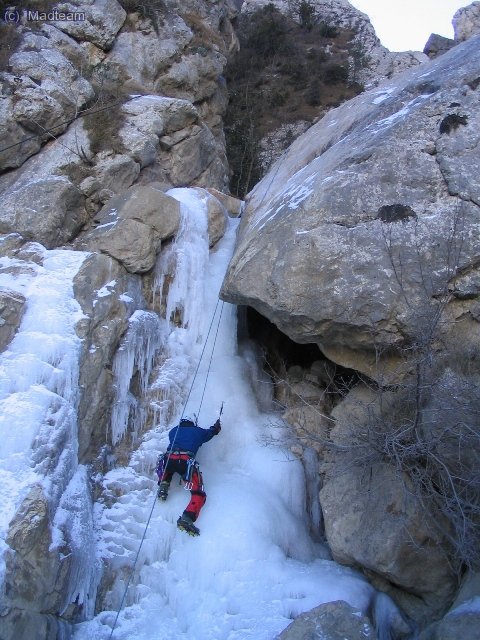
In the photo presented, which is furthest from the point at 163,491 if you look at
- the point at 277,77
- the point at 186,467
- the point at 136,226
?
the point at 277,77

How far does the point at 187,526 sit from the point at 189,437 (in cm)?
117

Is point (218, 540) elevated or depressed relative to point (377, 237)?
depressed

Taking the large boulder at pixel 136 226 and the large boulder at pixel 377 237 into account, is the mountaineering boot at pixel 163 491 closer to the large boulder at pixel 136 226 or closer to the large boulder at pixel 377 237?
the large boulder at pixel 377 237

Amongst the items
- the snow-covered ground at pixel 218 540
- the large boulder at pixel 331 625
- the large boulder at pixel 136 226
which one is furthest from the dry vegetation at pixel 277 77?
the large boulder at pixel 331 625

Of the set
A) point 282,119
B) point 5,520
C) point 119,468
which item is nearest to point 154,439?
point 119,468

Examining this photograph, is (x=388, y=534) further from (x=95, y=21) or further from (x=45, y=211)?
(x=95, y=21)

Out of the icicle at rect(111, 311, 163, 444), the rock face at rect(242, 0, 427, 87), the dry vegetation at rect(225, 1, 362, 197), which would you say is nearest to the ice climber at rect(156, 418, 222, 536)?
the icicle at rect(111, 311, 163, 444)

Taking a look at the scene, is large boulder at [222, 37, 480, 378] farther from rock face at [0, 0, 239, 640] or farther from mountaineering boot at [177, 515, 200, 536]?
mountaineering boot at [177, 515, 200, 536]

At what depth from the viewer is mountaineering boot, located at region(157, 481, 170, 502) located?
24.5 feet

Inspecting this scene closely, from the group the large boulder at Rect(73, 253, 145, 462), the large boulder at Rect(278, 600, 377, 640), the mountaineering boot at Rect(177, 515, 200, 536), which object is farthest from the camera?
the large boulder at Rect(73, 253, 145, 462)

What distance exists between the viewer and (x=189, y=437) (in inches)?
307

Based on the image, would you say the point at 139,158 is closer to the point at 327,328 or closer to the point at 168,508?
the point at 327,328

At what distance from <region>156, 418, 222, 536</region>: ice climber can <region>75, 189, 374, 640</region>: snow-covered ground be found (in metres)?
0.20

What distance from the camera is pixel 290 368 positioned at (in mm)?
10172
